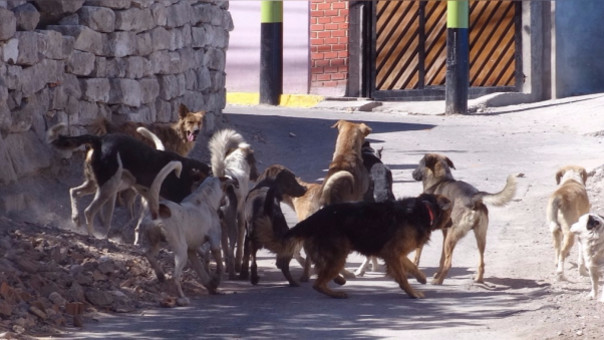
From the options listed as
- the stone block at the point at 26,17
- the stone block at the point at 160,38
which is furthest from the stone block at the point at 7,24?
the stone block at the point at 160,38

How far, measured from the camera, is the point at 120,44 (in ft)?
47.2

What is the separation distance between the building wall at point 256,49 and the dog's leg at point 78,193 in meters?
12.1

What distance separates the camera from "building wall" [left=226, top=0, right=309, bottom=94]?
23484mm

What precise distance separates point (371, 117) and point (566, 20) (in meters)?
4.68

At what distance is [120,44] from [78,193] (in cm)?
324

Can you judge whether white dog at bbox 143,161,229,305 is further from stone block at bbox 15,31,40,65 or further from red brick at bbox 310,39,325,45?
red brick at bbox 310,39,325,45

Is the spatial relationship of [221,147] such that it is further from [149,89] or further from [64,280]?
[149,89]

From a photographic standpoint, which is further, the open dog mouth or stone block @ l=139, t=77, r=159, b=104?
stone block @ l=139, t=77, r=159, b=104

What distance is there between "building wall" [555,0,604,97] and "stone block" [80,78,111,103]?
36.0 feet

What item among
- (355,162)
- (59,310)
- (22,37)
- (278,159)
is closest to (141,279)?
(59,310)

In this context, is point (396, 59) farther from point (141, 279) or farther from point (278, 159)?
point (141, 279)

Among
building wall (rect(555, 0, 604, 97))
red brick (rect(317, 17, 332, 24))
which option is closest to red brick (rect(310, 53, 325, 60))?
red brick (rect(317, 17, 332, 24))

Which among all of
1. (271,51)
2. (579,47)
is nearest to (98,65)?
(271,51)

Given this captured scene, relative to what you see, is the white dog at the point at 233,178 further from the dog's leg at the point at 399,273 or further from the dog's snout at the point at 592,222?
the dog's snout at the point at 592,222
